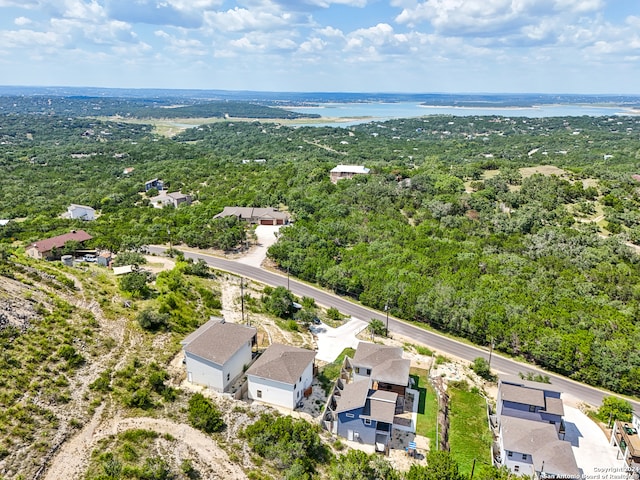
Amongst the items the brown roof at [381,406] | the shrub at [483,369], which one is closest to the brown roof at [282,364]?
the brown roof at [381,406]

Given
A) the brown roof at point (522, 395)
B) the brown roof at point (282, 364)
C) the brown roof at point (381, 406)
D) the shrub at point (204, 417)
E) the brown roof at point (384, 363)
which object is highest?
the brown roof at point (282, 364)

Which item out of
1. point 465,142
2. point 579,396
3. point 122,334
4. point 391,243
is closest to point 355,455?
point 122,334

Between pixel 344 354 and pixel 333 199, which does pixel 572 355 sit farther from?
pixel 333 199

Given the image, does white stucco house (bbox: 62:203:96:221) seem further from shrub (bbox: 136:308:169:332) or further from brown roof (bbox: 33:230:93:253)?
shrub (bbox: 136:308:169:332)

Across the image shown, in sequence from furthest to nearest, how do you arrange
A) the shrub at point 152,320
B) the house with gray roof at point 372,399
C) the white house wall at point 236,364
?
the shrub at point 152,320, the white house wall at point 236,364, the house with gray roof at point 372,399

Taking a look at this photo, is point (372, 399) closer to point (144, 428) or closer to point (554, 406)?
point (554, 406)

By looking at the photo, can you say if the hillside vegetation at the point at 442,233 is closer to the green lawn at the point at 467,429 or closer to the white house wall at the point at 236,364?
the green lawn at the point at 467,429

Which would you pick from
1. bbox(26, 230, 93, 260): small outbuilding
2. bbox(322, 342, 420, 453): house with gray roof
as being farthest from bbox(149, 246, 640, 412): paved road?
bbox(322, 342, 420, 453): house with gray roof
